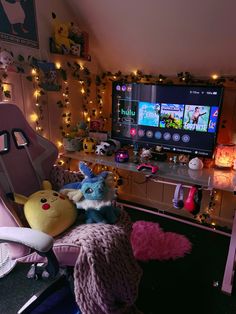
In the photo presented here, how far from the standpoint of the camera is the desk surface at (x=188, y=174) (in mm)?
1581

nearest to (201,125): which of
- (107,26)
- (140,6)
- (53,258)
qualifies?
(140,6)

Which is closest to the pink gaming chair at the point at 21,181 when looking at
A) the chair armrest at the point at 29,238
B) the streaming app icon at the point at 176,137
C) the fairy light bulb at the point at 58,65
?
the chair armrest at the point at 29,238

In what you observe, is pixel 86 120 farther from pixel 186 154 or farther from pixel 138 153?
pixel 186 154

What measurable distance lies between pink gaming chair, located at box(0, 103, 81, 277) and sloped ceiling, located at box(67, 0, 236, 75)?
113cm

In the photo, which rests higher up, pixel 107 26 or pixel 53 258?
pixel 107 26

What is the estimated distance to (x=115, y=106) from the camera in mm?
2189

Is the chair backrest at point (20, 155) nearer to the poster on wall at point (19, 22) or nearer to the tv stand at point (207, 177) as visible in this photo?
the tv stand at point (207, 177)

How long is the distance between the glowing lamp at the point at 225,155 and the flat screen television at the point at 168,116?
2.4 inches

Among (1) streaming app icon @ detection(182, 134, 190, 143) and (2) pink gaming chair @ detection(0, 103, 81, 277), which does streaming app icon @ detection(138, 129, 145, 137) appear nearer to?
(1) streaming app icon @ detection(182, 134, 190, 143)

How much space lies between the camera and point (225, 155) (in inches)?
72.2

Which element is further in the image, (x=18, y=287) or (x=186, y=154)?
(x=186, y=154)

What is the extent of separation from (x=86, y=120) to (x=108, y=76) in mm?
495

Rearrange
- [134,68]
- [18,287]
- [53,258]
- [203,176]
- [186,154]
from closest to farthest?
[53,258] → [18,287] → [203,176] → [186,154] → [134,68]

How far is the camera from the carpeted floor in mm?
1431
